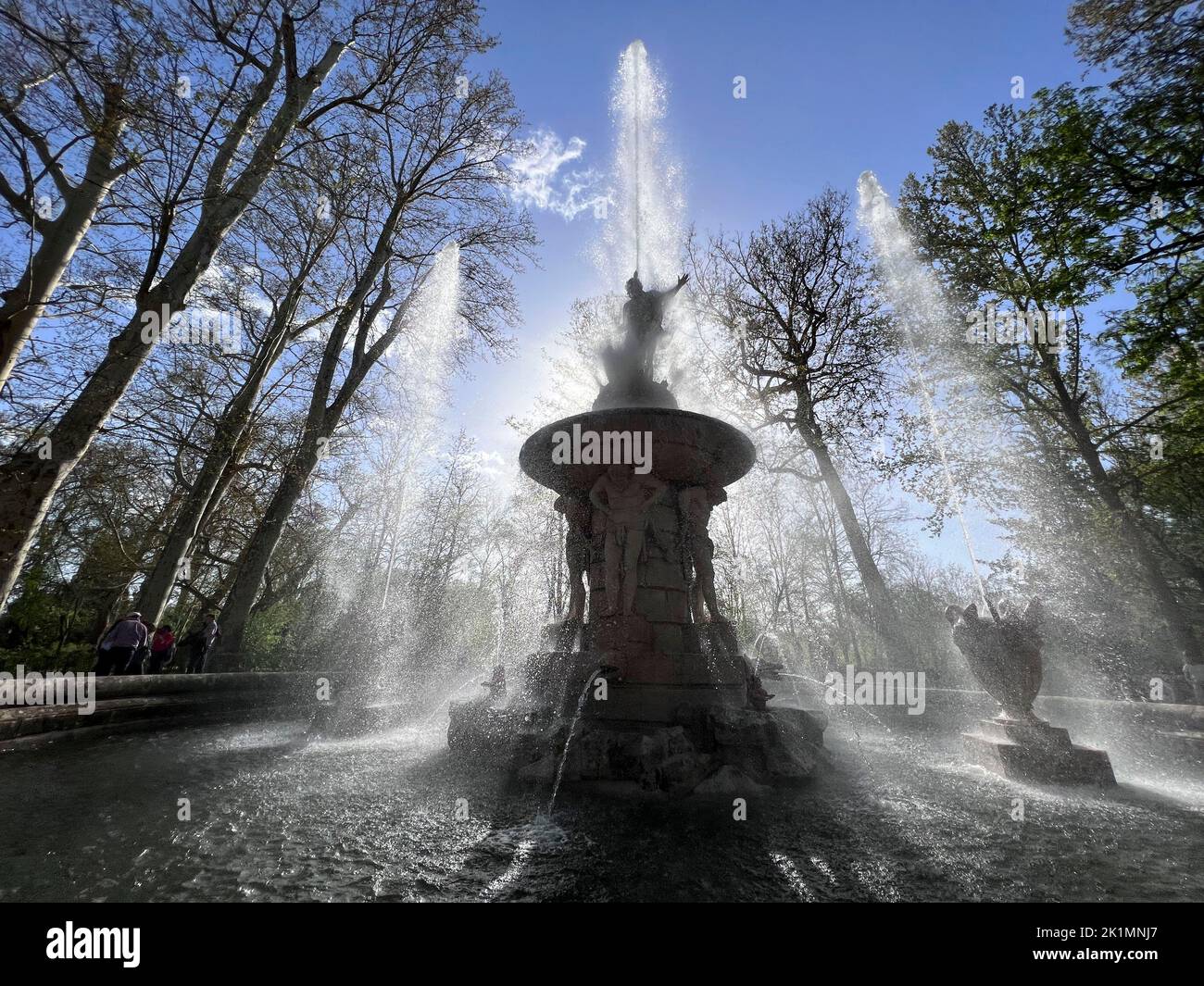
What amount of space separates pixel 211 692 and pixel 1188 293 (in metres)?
16.9

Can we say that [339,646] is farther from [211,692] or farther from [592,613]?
[592,613]

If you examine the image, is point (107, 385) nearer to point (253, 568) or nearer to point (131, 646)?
point (131, 646)

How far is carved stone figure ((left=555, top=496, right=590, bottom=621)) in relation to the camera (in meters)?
6.59

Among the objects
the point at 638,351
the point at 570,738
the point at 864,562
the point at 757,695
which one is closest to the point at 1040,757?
the point at 757,695

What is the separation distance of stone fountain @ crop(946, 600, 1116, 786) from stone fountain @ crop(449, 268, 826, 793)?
1.83 meters

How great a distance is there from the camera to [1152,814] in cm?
385

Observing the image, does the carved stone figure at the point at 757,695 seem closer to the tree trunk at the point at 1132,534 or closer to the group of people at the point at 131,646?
the group of people at the point at 131,646

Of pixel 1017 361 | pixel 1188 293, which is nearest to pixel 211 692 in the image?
pixel 1188 293

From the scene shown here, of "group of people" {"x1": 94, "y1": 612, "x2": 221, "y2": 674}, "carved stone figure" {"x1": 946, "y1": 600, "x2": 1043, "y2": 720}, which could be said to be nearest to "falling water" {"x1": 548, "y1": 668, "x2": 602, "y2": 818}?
"carved stone figure" {"x1": 946, "y1": 600, "x2": 1043, "y2": 720}

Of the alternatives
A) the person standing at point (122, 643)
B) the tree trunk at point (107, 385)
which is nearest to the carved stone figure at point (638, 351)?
the tree trunk at point (107, 385)

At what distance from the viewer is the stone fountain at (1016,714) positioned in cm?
482

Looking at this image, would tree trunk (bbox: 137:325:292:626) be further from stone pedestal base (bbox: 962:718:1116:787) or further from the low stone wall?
stone pedestal base (bbox: 962:718:1116:787)

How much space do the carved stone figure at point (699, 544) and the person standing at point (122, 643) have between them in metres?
9.15

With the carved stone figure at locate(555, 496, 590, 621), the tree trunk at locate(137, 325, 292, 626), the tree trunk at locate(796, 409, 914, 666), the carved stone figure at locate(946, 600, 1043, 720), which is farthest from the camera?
the tree trunk at locate(796, 409, 914, 666)
